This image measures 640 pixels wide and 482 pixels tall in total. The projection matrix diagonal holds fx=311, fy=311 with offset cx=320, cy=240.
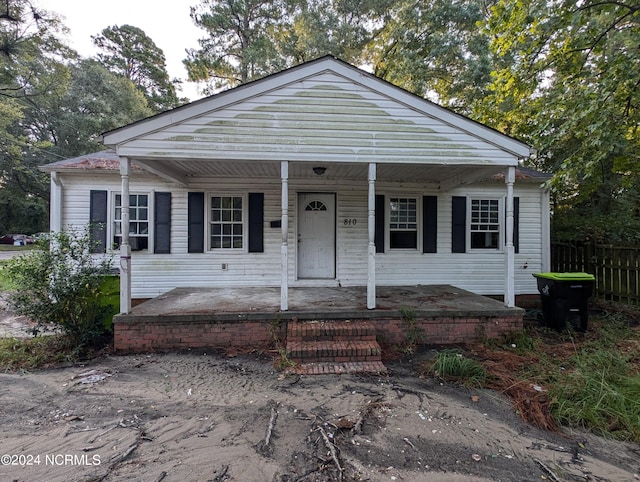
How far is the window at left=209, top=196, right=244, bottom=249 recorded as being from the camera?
22.9 ft

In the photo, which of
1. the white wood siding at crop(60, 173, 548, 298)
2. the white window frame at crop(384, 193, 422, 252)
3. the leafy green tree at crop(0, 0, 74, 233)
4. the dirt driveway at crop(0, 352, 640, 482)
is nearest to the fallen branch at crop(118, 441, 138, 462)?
the dirt driveway at crop(0, 352, 640, 482)

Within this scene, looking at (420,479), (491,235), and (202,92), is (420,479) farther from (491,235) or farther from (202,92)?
(202,92)

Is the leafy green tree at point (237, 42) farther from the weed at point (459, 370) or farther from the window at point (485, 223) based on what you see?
the weed at point (459, 370)

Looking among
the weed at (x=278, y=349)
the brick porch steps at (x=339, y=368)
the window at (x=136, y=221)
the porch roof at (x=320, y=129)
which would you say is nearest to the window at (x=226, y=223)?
the window at (x=136, y=221)

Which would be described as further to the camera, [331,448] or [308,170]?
[308,170]

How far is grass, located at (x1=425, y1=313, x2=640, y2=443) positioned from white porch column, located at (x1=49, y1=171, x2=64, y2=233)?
755 cm

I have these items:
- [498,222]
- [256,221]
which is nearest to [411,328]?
[256,221]

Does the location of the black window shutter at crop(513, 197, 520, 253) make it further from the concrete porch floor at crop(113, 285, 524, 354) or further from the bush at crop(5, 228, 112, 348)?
the bush at crop(5, 228, 112, 348)

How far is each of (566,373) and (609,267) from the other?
530 centimetres

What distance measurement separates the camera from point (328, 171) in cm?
652

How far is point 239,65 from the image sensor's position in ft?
53.9

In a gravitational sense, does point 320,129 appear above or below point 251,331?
above

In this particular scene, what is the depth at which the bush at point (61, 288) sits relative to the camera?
4418 millimetres

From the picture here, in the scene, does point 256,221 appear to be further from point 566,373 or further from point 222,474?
point 566,373
